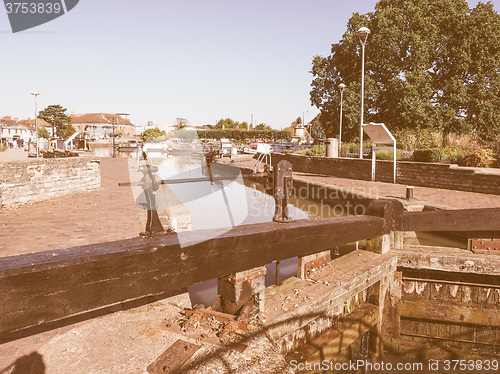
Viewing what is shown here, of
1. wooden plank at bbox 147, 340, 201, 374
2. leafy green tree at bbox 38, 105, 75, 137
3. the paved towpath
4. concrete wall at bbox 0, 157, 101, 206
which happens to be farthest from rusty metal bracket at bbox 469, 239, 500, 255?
leafy green tree at bbox 38, 105, 75, 137

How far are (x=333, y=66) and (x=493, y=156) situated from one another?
19909mm

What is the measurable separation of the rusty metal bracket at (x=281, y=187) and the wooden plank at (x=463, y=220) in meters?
2.39

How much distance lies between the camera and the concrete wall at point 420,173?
11.7 meters

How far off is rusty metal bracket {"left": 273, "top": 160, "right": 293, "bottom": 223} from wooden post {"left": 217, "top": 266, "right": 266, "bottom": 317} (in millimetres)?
523

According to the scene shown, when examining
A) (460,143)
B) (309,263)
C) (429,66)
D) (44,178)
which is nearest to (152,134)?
(429,66)

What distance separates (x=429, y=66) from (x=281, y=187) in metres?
30.0

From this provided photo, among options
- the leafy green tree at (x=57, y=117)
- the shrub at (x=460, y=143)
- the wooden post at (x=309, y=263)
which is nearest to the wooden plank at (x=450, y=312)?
the wooden post at (x=309, y=263)

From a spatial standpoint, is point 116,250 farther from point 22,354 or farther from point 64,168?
point 64,168

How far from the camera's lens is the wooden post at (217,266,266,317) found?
278 cm

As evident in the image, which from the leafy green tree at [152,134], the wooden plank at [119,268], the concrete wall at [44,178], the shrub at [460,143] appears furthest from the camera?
the leafy green tree at [152,134]

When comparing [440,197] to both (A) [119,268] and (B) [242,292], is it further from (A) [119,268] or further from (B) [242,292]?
(A) [119,268]

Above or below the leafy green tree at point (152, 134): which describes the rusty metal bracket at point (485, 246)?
below

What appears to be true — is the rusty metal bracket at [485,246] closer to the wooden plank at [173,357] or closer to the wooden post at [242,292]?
the wooden post at [242,292]

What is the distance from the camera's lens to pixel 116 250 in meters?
2.00
